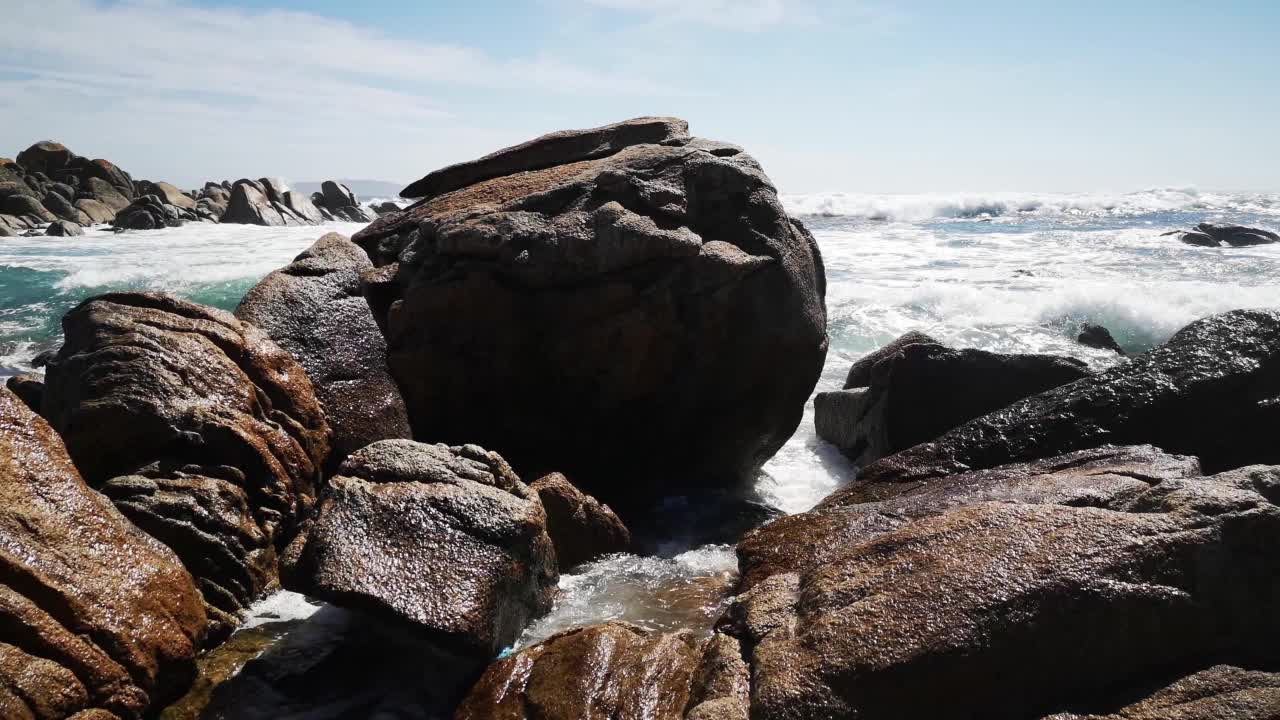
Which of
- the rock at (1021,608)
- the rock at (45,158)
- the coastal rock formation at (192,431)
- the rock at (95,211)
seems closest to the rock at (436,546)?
the coastal rock formation at (192,431)

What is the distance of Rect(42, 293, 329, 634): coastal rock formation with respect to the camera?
470 cm

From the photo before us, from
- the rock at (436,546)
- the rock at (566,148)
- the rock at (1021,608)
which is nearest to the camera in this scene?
the rock at (1021,608)

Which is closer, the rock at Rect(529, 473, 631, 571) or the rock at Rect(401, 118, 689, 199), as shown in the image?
the rock at Rect(529, 473, 631, 571)

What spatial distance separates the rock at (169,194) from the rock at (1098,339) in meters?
32.6

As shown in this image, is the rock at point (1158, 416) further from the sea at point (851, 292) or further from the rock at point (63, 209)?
the rock at point (63, 209)

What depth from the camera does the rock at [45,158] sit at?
4056 centimetres

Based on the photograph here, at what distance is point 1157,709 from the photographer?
3.13m

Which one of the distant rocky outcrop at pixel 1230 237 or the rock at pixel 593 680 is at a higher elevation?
the rock at pixel 593 680

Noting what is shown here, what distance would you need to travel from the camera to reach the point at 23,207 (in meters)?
32.5

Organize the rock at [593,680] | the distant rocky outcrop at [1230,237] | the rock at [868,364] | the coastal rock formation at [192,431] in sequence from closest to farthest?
the rock at [593,680] < the coastal rock formation at [192,431] < the rock at [868,364] < the distant rocky outcrop at [1230,237]

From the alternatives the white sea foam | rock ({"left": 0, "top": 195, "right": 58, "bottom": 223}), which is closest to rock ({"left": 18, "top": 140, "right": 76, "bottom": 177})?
rock ({"left": 0, "top": 195, "right": 58, "bottom": 223})

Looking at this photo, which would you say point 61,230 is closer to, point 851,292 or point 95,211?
point 95,211

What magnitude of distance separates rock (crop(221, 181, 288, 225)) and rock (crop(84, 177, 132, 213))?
500cm

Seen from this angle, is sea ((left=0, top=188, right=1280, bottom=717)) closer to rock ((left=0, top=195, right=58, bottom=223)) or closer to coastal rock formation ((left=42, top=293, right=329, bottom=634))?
coastal rock formation ((left=42, top=293, right=329, bottom=634))
